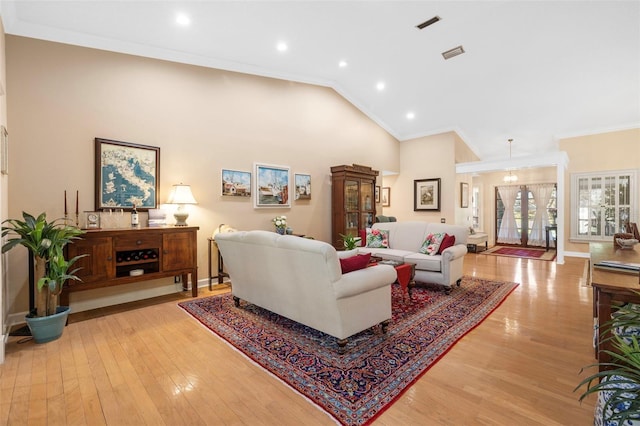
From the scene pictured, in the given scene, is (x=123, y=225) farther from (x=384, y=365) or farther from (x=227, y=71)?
(x=384, y=365)

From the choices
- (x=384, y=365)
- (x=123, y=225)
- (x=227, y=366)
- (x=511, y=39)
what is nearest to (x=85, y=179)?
(x=123, y=225)

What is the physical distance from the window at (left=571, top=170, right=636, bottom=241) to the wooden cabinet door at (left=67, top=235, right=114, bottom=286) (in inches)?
361

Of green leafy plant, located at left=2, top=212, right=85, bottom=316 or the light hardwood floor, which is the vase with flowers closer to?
the light hardwood floor

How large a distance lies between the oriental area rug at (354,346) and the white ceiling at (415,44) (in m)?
3.52

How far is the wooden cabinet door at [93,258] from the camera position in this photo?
10.7 ft

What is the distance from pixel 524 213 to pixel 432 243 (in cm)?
666

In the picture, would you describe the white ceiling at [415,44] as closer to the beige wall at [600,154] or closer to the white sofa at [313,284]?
the beige wall at [600,154]

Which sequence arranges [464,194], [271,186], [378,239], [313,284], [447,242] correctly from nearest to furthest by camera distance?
[313,284] < [447,242] < [378,239] < [271,186] < [464,194]

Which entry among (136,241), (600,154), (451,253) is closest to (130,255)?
(136,241)

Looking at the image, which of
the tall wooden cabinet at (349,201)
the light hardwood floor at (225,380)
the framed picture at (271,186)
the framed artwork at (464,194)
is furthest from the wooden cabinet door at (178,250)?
the framed artwork at (464,194)

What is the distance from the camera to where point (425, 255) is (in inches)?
175

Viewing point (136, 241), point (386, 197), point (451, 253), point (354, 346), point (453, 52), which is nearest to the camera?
point (354, 346)

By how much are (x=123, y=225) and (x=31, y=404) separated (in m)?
2.35

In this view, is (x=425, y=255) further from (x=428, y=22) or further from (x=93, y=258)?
(x=93, y=258)
